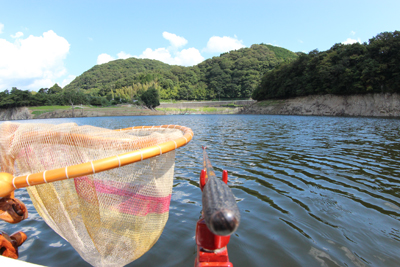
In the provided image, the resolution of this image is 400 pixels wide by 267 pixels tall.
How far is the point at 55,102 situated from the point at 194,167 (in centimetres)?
11298

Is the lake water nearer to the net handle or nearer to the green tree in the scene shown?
the net handle

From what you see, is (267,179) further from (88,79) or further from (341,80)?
(88,79)

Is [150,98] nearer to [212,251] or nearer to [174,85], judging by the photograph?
[174,85]

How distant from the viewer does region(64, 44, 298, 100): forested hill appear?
132000mm

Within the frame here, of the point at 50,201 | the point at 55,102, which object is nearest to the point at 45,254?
the point at 50,201

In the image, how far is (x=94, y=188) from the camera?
2.47 metres

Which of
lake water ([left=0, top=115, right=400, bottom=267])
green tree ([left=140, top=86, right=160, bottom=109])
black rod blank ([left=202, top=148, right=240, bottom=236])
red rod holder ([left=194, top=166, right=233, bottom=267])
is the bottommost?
lake water ([left=0, top=115, right=400, bottom=267])

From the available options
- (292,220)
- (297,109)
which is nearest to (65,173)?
(292,220)

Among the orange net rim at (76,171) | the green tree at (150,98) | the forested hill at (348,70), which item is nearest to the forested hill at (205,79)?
the green tree at (150,98)

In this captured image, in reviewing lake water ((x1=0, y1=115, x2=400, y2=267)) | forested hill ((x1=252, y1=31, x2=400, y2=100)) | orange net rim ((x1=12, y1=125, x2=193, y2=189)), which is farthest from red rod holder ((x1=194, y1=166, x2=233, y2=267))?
forested hill ((x1=252, y1=31, x2=400, y2=100))

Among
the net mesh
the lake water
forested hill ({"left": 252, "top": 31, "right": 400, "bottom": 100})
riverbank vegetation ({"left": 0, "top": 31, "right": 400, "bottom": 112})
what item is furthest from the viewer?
riverbank vegetation ({"left": 0, "top": 31, "right": 400, "bottom": 112})

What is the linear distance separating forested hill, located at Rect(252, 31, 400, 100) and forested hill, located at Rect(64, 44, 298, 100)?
5373 centimetres

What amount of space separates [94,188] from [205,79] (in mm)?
160417

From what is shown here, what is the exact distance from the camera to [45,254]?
3.58 m
